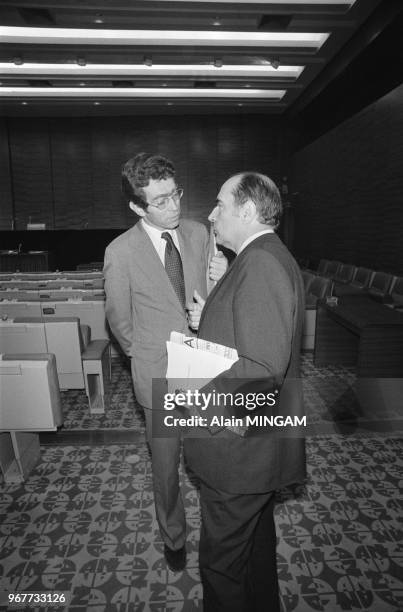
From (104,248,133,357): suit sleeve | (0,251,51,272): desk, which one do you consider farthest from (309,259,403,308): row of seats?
(0,251,51,272): desk

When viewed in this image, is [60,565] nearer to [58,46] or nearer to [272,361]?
[272,361]

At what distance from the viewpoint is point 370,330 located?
11.4 feet

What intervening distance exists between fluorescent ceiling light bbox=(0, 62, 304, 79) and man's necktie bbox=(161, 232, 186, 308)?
741cm

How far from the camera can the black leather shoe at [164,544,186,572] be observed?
197cm

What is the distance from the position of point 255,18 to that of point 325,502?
6.41 metres

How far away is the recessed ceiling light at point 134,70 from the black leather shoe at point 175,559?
8.30 m

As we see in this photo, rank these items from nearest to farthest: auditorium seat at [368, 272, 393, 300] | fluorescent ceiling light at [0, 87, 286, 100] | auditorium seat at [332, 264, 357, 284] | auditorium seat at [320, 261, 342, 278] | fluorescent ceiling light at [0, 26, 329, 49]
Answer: auditorium seat at [368, 272, 393, 300] < fluorescent ceiling light at [0, 26, 329, 49] < auditorium seat at [332, 264, 357, 284] < auditorium seat at [320, 261, 342, 278] < fluorescent ceiling light at [0, 87, 286, 100]

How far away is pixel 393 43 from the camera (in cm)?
620

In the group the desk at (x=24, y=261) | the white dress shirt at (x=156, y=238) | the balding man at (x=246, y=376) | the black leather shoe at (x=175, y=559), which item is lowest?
Answer: the black leather shoe at (x=175, y=559)

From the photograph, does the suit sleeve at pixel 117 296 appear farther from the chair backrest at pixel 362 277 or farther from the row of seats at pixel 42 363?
the chair backrest at pixel 362 277

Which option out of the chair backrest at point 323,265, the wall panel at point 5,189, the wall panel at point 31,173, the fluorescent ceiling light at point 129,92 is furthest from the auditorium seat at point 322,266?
the wall panel at point 5,189

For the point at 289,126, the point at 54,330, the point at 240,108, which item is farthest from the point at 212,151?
the point at 54,330

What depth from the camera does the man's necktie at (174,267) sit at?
184 cm

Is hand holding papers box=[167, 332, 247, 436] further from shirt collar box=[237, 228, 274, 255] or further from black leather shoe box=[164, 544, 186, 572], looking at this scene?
black leather shoe box=[164, 544, 186, 572]
